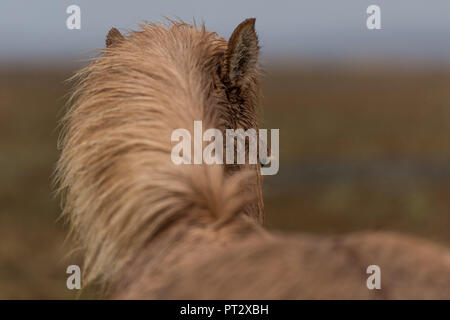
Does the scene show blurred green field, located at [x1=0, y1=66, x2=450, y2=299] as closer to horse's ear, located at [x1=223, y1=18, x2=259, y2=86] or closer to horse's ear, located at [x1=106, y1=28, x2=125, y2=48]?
horse's ear, located at [x1=223, y1=18, x2=259, y2=86]

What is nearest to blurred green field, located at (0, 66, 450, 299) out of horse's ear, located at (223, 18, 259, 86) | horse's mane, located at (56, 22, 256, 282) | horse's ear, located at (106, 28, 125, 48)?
horse's ear, located at (223, 18, 259, 86)

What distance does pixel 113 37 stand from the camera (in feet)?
11.0

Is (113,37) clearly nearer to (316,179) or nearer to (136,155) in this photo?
(136,155)

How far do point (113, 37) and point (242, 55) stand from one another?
72cm

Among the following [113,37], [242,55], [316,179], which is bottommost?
[242,55]

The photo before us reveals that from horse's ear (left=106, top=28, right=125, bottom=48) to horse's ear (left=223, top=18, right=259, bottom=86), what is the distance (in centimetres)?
61

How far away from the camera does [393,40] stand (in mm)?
180000

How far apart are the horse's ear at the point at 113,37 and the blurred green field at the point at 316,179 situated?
0.61 meters

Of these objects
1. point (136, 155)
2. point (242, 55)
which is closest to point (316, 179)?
point (242, 55)

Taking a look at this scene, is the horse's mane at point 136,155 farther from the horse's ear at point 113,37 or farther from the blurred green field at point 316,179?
the blurred green field at point 316,179

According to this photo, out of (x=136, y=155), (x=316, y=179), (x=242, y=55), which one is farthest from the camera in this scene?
(x=316, y=179)

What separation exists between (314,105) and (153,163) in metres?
45.3
